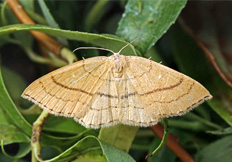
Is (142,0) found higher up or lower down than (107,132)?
higher up

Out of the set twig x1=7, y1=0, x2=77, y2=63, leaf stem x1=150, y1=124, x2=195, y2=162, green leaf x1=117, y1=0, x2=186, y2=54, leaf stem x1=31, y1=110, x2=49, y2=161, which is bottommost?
leaf stem x1=31, y1=110, x2=49, y2=161

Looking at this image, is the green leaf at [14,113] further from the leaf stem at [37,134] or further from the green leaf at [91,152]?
the green leaf at [91,152]

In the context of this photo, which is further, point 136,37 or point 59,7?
point 59,7

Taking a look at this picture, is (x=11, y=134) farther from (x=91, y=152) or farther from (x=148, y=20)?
(x=148, y=20)

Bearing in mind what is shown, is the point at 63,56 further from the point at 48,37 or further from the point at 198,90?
the point at 198,90

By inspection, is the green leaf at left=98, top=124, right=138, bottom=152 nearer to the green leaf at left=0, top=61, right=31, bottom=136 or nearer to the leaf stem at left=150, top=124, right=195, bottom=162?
the leaf stem at left=150, top=124, right=195, bottom=162

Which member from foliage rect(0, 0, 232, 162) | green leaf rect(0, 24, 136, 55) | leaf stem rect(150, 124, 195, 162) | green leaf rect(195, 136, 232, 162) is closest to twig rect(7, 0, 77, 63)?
foliage rect(0, 0, 232, 162)

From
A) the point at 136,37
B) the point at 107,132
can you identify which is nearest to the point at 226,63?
the point at 136,37

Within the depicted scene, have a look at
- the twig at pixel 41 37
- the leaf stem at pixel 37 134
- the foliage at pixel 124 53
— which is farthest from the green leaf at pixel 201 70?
the leaf stem at pixel 37 134
